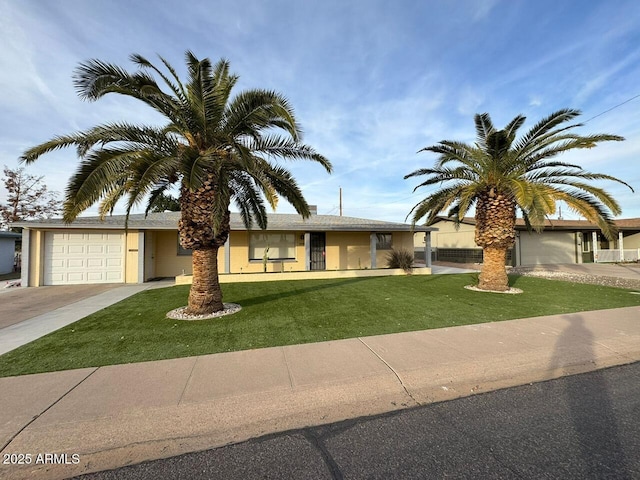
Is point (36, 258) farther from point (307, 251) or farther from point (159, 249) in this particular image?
point (307, 251)

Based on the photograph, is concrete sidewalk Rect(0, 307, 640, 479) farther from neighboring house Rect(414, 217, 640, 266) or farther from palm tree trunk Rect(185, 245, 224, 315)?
neighboring house Rect(414, 217, 640, 266)

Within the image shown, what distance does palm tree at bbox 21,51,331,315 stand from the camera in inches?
210

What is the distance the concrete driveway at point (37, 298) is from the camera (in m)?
7.14

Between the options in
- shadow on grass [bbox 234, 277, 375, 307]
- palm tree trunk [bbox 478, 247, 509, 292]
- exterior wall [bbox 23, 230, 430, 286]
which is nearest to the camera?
shadow on grass [bbox 234, 277, 375, 307]

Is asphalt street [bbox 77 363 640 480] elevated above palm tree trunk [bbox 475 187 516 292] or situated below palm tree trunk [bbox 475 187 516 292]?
below

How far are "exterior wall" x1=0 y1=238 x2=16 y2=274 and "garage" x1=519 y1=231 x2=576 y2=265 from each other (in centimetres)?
3281

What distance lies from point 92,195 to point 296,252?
34.2 ft

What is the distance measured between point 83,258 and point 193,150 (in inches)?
398

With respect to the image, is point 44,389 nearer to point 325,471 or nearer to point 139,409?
point 139,409

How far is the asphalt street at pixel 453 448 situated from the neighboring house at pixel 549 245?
1852cm

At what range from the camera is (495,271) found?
9797 mm

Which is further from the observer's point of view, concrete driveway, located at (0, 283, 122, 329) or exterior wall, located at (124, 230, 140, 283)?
exterior wall, located at (124, 230, 140, 283)

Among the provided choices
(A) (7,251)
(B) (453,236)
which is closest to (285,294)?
(B) (453,236)

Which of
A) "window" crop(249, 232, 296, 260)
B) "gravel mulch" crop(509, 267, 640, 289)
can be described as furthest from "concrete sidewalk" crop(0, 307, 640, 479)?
"window" crop(249, 232, 296, 260)
